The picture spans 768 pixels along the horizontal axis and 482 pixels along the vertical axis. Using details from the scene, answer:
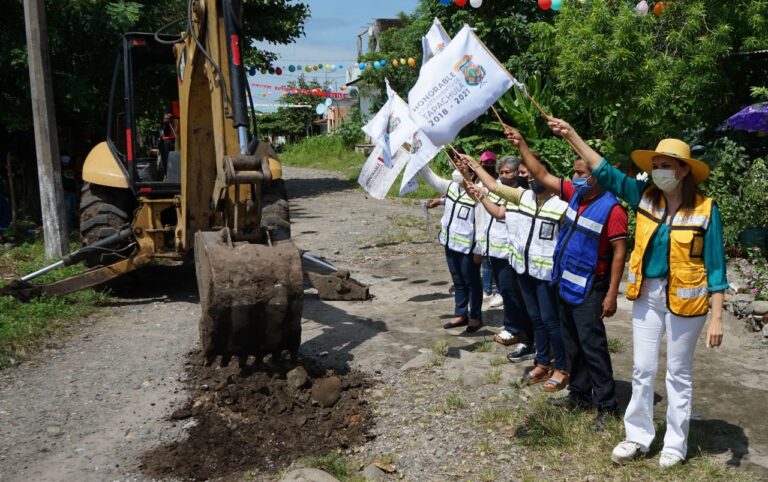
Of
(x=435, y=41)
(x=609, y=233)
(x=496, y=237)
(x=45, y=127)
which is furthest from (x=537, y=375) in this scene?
(x=45, y=127)

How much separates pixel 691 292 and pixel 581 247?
2.52ft

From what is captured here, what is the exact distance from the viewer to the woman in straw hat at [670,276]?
12.5ft

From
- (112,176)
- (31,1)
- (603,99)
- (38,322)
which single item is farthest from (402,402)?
(31,1)

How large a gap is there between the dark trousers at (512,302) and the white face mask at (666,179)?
91.3 inches

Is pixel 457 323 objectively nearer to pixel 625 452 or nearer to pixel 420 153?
pixel 420 153

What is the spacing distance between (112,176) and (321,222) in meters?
6.75

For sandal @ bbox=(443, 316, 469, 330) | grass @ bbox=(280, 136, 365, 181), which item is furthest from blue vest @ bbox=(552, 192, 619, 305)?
grass @ bbox=(280, 136, 365, 181)

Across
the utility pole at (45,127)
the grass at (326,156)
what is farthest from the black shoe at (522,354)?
the grass at (326,156)

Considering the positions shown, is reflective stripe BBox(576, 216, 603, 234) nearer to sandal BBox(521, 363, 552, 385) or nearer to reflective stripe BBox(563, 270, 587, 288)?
reflective stripe BBox(563, 270, 587, 288)

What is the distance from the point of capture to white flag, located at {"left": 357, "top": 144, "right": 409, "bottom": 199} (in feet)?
27.2

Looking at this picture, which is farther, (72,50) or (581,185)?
(72,50)

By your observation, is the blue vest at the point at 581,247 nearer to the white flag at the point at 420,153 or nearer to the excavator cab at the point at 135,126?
the white flag at the point at 420,153

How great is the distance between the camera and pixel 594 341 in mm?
4457

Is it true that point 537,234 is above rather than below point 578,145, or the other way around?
below
